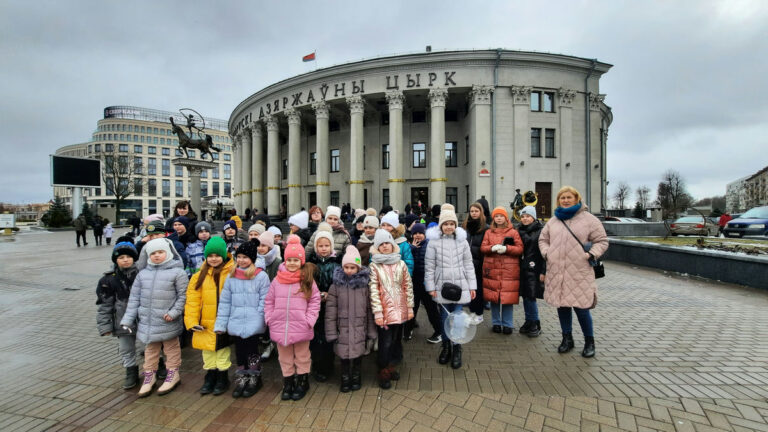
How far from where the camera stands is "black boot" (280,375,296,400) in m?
3.32

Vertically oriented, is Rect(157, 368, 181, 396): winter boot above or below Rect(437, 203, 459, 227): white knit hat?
below

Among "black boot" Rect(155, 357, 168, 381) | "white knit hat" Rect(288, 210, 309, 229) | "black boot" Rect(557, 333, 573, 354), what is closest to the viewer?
"black boot" Rect(155, 357, 168, 381)

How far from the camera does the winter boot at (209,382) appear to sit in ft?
11.3

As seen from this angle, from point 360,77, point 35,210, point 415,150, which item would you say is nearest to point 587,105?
point 415,150

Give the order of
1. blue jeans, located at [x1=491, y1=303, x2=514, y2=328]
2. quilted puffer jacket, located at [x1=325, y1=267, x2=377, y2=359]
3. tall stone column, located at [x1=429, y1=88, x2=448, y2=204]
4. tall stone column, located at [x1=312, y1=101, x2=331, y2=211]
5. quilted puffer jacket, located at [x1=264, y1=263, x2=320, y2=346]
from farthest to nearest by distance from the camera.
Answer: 1. tall stone column, located at [x1=312, y1=101, x2=331, y2=211]
2. tall stone column, located at [x1=429, y1=88, x2=448, y2=204]
3. blue jeans, located at [x1=491, y1=303, x2=514, y2=328]
4. quilted puffer jacket, located at [x1=325, y1=267, x2=377, y2=359]
5. quilted puffer jacket, located at [x1=264, y1=263, x2=320, y2=346]

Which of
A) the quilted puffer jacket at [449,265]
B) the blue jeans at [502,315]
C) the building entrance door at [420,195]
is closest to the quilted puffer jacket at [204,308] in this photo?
the quilted puffer jacket at [449,265]

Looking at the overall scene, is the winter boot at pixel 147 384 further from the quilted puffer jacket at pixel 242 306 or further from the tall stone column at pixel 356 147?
the tall stone column at pixel 356 147

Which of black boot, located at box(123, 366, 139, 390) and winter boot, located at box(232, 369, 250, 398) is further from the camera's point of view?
black boot, located at box(123, 366, 139, 390)

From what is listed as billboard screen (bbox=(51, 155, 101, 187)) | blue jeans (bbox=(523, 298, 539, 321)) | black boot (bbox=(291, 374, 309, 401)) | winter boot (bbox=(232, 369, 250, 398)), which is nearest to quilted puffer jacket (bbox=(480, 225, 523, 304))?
blue jeans (bbox=(523, 298, 539, 321))

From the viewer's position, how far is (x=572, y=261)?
408cm

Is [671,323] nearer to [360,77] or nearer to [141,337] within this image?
[141,337]

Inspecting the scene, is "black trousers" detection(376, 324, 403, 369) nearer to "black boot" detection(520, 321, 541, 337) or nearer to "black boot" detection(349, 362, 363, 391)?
"black boot" detection(349, 362, 363, 391)

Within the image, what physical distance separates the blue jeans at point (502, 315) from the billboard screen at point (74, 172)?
5423 cm

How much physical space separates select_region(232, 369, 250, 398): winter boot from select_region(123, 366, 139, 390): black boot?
1257 mm
